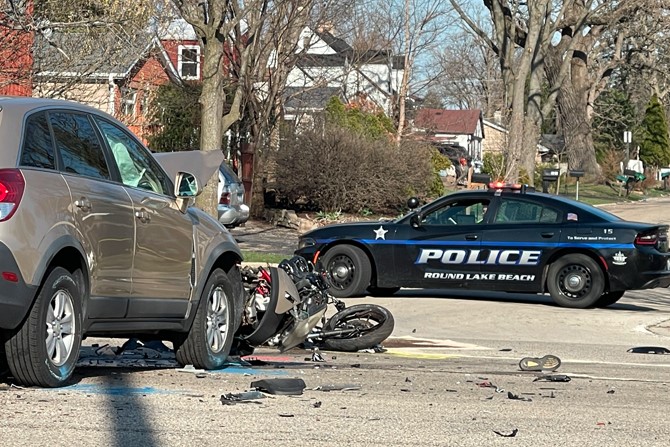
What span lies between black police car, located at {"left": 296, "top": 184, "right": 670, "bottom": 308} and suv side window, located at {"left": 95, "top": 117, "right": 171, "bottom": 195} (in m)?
7.64

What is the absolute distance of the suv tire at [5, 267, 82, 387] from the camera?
254 inches

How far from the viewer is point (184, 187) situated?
26.8 feet

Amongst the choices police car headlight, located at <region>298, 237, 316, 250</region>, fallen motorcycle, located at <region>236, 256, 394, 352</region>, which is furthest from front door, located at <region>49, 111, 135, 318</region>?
police car headlight, located at <region>298, 237, 316, 250</region>

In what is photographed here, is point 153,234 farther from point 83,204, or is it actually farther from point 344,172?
point 344,172

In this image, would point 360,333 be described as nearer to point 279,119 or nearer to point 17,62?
point 17,62

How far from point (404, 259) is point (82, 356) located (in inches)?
283

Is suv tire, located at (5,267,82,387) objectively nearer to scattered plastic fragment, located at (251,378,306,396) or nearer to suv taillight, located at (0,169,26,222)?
suv taillight, located at (0,169,26,222)

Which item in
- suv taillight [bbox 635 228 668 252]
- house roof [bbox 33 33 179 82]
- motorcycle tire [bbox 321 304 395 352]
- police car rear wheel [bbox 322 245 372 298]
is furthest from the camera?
house roof [bbox 33 33 179 82]

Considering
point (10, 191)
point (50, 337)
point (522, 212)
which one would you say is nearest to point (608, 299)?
point (522, 212)

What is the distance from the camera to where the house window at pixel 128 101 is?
71.6ft

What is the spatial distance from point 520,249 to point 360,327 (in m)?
5.51

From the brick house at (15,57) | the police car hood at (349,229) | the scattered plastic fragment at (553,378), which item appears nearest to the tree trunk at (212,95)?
the brick house at (15,57)

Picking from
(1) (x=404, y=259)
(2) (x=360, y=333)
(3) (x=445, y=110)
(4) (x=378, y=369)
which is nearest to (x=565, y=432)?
(4) (x=378, y=369)

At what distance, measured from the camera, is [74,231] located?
6.74 metres
